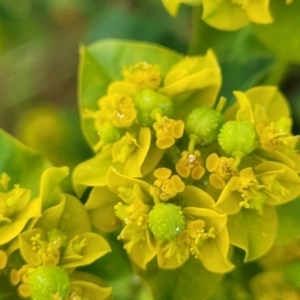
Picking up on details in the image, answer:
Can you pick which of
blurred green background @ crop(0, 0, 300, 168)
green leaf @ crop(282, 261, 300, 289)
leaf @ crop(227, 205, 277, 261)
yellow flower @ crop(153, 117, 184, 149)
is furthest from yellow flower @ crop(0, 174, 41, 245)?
blurred green background @ crop(0, 0, 300, 168)

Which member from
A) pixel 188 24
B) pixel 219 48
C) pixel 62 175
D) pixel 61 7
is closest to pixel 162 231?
pixel 62 175

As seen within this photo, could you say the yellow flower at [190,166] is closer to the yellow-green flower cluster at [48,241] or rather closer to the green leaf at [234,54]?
the yellow-green flower cluster at [48,241]

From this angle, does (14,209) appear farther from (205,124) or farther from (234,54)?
(234,54)

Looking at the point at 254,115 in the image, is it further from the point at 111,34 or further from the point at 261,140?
the point at 111,34

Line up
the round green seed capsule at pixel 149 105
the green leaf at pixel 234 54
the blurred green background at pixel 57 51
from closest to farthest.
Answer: the round green seed capsule at pixel 149 105, the green leaf at pixel 234 54, the blurred green background at pixel 57 51

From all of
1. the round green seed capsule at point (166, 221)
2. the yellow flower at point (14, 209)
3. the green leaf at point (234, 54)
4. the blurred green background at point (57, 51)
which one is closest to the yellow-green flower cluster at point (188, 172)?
the round green seed capsule at point (166, 221)
